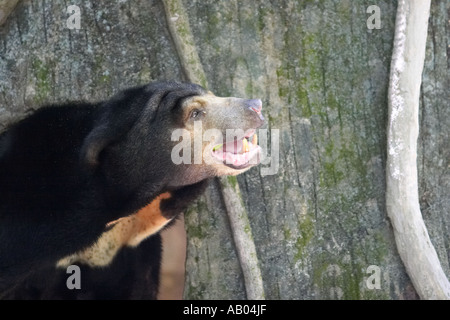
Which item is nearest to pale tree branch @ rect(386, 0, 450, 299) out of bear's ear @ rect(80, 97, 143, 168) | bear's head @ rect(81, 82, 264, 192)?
bear's head @ rect(81, 82, 264, 192)

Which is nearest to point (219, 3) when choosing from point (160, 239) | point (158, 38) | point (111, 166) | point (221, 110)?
point (158, 38)

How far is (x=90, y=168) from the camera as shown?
4.21m

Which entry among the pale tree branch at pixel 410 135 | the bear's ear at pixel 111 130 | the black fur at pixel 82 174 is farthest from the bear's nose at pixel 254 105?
the pale tree branch at pixel 410 135

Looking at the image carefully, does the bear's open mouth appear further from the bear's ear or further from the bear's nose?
the bear's ear

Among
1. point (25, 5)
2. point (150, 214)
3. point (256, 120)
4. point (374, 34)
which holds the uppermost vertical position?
point (25, 5)

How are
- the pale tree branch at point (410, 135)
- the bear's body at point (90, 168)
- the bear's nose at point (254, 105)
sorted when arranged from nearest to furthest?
1. the bear's nose at point (254, 105)
2. the bear's body at point (90, 168)
3. the pale tree branch at point (410, 135)

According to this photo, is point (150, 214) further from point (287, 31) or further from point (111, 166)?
point (287, 31)

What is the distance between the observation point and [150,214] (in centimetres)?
479

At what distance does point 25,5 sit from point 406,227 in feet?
8.63

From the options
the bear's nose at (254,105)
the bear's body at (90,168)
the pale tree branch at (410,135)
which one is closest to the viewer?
the bear's nose at (254,105)

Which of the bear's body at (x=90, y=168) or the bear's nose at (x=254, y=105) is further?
the bear's body at (x=90, y=168)

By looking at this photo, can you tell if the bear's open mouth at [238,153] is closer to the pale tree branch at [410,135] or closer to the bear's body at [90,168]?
the bear's body at [90,168]

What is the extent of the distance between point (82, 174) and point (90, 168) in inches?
2.3

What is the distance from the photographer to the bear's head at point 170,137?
4.03m
